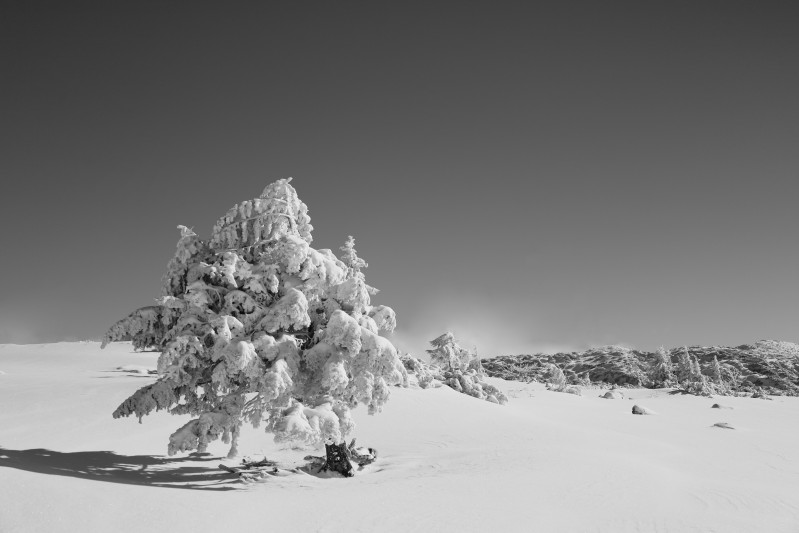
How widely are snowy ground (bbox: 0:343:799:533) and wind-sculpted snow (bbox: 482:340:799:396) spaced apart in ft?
168

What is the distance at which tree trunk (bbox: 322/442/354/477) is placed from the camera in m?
13.6

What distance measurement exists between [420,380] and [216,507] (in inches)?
908

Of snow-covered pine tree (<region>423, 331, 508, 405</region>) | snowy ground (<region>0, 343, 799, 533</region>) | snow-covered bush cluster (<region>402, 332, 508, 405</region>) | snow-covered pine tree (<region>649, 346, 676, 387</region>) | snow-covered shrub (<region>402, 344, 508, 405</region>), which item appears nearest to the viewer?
snowy ground (<region>0, 343, 799, 533</region>)

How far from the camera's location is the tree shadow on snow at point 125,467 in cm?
1162

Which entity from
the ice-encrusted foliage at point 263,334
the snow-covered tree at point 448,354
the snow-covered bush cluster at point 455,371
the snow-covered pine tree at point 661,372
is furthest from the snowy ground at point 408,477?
the snow-covered pine tree at point 661,372

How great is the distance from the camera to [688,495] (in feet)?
36.8

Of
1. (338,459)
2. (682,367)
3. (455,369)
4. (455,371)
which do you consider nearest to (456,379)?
(455,371)

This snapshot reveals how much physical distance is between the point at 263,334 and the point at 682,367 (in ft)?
297

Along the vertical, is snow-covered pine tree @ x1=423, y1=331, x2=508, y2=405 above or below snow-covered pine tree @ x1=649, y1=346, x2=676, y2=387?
above

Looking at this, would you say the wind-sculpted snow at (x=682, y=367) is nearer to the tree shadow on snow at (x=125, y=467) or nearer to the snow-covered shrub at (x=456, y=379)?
the snow-covered shrub at (x=456, y=379)

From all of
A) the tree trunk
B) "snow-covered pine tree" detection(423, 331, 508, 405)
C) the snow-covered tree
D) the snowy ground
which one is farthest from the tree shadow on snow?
the snow-covered tree

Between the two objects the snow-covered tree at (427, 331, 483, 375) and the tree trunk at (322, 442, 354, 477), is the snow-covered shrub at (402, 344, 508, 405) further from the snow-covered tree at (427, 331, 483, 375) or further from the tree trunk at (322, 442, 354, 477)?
the tree trunk at (322, 442, 354, 477)

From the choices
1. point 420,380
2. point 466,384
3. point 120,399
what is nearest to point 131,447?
point 120,399

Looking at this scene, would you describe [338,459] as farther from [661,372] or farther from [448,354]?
[661,372]
